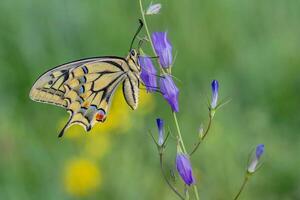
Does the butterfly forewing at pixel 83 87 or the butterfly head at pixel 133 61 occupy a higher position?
the butterfly head at pixel 133 61

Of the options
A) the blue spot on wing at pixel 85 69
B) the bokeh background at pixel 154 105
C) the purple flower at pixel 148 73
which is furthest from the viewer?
the bokeh background at pixel 154 105

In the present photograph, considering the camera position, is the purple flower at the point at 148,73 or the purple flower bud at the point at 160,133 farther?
the purple flower at the point at 148,73

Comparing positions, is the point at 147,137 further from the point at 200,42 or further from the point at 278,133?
the point at 200,42

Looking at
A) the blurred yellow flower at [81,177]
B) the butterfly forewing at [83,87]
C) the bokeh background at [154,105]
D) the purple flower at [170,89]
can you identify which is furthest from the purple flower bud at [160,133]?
the blurred yellow flower at [81,177]

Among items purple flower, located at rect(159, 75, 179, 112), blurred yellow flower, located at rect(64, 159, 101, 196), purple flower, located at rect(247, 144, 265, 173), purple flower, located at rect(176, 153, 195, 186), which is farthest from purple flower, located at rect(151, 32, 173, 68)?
blurred yellow flower, located at rect(64, 159, 101, 196)

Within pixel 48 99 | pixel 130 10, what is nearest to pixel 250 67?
pixel 130 10

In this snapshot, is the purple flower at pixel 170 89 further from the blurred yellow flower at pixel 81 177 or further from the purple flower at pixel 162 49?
the blurred yellow flower at pixel 81 177

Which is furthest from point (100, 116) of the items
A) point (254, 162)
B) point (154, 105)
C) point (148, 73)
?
point (154, 105)
